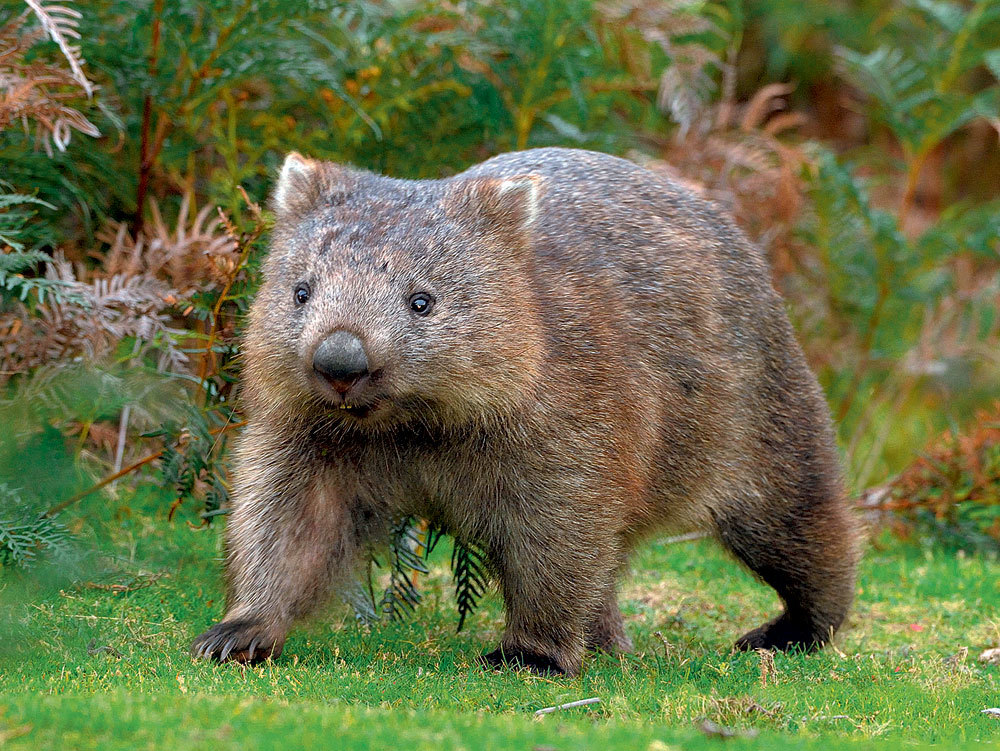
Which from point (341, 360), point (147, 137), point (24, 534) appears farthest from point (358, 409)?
point (147, 137)

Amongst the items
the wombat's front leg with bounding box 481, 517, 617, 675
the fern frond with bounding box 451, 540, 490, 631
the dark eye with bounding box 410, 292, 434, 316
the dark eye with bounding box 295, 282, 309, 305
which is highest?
the dark eye with bounding box 410, 292, 434, 316

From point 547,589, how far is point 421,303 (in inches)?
53.6

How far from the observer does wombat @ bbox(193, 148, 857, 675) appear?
5.32 m

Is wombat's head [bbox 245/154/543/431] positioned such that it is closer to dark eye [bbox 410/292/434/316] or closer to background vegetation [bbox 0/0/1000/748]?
dark eye [bbox 410/292/434/316]

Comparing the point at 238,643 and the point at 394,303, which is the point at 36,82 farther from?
the point at 238,643

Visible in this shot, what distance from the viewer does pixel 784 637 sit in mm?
6957

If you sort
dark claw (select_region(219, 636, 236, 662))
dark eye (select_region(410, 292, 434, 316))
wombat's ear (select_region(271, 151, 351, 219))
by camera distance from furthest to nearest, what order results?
wombat's ear (select_region(271, 151, 351, 219)) → dark claw (select_region(219, 636, 236, 662)) → dark eye (select_region(410, 292, 434, 316))

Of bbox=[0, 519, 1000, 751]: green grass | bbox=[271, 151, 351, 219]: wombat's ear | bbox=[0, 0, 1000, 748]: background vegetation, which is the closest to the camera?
Answer: bbox=[0, 519, 1000, 751]: green grass

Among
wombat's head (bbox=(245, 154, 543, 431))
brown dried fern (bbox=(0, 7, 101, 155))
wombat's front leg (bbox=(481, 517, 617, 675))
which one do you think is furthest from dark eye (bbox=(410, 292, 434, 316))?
brown dried fern (bbox=(0, 7, 101, 155))

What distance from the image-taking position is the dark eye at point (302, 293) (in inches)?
211

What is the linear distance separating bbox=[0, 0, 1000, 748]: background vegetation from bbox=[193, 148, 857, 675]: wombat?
59cm

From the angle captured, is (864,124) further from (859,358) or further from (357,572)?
(357,572)

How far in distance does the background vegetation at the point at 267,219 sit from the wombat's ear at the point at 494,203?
1.14 m

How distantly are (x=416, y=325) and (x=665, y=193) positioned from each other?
6.71 ft
